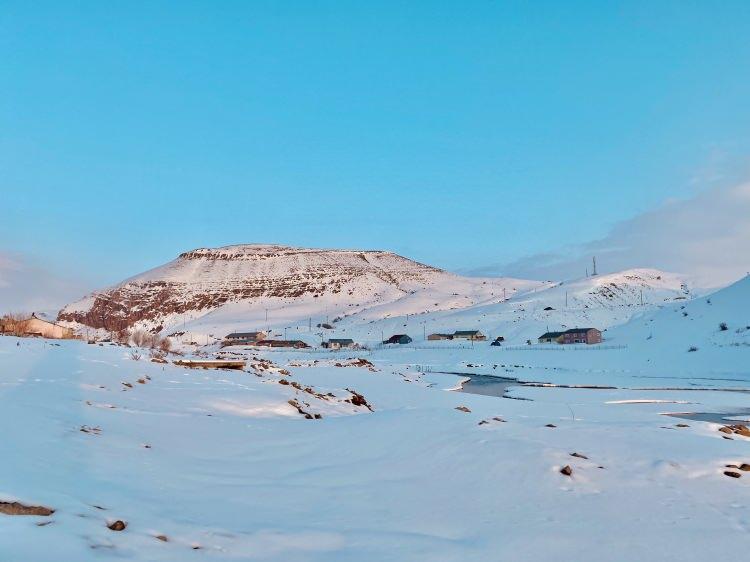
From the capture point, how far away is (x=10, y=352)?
1653cm

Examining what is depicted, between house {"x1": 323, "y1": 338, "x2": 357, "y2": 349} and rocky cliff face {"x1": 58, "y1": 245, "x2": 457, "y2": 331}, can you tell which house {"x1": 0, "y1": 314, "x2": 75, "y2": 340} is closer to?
house {"x1": 323, "y1": 338, "x2": 357, "y2": 349}

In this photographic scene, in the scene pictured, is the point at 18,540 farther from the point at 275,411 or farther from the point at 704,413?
the point at 704,413

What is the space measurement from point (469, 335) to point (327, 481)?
92.8m

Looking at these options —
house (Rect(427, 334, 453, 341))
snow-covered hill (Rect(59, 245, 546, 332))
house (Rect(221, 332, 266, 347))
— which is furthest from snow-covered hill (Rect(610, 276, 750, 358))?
snow-covered hill (Rect(59, 245, 546, 332))

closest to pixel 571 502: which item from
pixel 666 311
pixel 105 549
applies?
pixel 105 549

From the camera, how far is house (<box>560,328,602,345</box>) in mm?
79750

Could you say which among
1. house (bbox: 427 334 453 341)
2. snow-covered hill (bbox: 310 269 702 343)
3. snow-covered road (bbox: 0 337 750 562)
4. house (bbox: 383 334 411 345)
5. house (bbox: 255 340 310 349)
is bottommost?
snow-covered road (bbox: 0 337 750 562)

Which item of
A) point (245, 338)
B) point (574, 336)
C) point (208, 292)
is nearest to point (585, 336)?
point (574, 336)

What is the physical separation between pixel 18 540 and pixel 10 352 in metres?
14.7

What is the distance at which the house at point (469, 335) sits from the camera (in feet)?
318

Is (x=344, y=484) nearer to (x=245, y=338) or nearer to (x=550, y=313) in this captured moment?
(x=550, y=313)

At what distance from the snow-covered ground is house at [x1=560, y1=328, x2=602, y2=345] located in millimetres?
71217

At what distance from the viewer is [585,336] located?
8075 centimetres

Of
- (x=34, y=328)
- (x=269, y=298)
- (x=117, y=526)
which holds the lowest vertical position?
(x=117, y=526)
